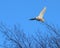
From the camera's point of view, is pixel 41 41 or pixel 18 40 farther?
pixel 41 41

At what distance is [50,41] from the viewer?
10172 millimetres

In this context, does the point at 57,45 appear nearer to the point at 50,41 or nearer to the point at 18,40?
the point at 50,41

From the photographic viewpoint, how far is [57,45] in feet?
31.8

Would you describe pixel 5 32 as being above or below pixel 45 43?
above

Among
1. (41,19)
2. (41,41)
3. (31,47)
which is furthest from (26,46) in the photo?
(41,19)

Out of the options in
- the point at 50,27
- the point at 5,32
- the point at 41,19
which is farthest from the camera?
the point at 5,32

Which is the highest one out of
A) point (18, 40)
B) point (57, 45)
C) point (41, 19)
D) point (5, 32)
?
point (5, 32)

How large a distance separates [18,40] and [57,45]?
1.89 meters

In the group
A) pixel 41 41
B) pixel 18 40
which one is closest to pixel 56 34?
pixel 41 41

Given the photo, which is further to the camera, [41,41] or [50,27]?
[41,41]

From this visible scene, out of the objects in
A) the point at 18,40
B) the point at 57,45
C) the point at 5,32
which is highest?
the point at 5,32

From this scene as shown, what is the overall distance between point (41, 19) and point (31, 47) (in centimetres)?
548

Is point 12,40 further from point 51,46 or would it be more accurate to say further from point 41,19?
point 41,19

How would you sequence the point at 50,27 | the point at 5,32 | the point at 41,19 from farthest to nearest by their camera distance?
1. the point at 5,32
2. the point at 50,27
3. the point at 41,19
